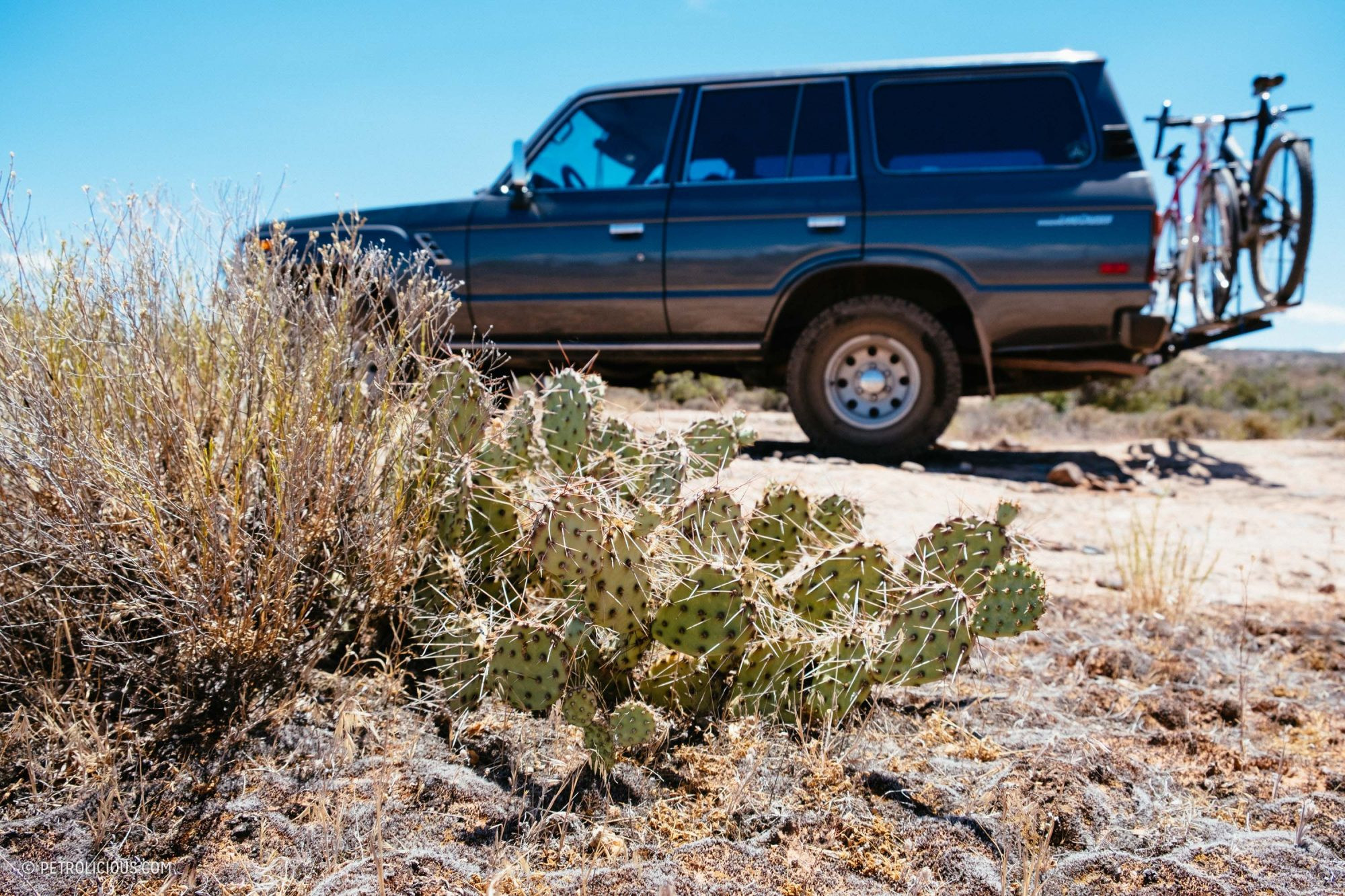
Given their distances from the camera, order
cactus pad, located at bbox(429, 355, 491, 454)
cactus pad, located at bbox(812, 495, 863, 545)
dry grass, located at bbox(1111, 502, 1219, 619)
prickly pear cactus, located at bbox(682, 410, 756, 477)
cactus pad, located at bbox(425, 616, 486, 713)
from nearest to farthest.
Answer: cactus pad, located at bbox(425, 616, 486, 713), cactus pad, located at bbox(429, 355, 491, 454), cactus pad, located at bbox(812, 495, 863, 545), prickly pear cactus, located at bbox(682, 410, 756, 477), dry grass, located at bbox(1111, 502, 1219, 619)

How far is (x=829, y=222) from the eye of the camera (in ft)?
18.2

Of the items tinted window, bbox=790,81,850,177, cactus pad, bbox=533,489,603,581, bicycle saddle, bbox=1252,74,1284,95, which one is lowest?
cactus pad, bbox=533,489,603,581

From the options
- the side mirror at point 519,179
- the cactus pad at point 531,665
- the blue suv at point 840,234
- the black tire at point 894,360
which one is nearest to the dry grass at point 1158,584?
the black tire at point 894,360

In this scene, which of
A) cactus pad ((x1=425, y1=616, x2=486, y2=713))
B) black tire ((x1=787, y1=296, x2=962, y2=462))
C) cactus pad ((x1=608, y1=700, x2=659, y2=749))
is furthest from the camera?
black tire ((x1=787, y1=296, x2=962, y2=462))

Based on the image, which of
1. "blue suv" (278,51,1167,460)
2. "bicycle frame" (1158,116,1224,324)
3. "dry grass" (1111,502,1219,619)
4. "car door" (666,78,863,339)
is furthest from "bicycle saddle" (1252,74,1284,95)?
"dry grass" (1111,502,1219,619)

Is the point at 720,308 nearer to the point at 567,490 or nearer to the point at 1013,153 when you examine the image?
the point at 1013,153

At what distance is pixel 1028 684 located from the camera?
2.73m

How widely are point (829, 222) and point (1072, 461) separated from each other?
8.68 feet

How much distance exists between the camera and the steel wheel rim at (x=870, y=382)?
5750 millimetres

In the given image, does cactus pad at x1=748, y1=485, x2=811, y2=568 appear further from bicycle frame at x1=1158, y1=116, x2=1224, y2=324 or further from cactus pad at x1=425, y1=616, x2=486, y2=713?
bicycle frame at x1=1158, y1=116, x2=1224, y2=324

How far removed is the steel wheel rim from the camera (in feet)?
18.9

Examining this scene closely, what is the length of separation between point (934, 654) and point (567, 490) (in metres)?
0.91

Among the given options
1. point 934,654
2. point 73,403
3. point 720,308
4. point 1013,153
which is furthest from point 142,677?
point 1013,153

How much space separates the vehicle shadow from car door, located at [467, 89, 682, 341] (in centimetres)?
127
